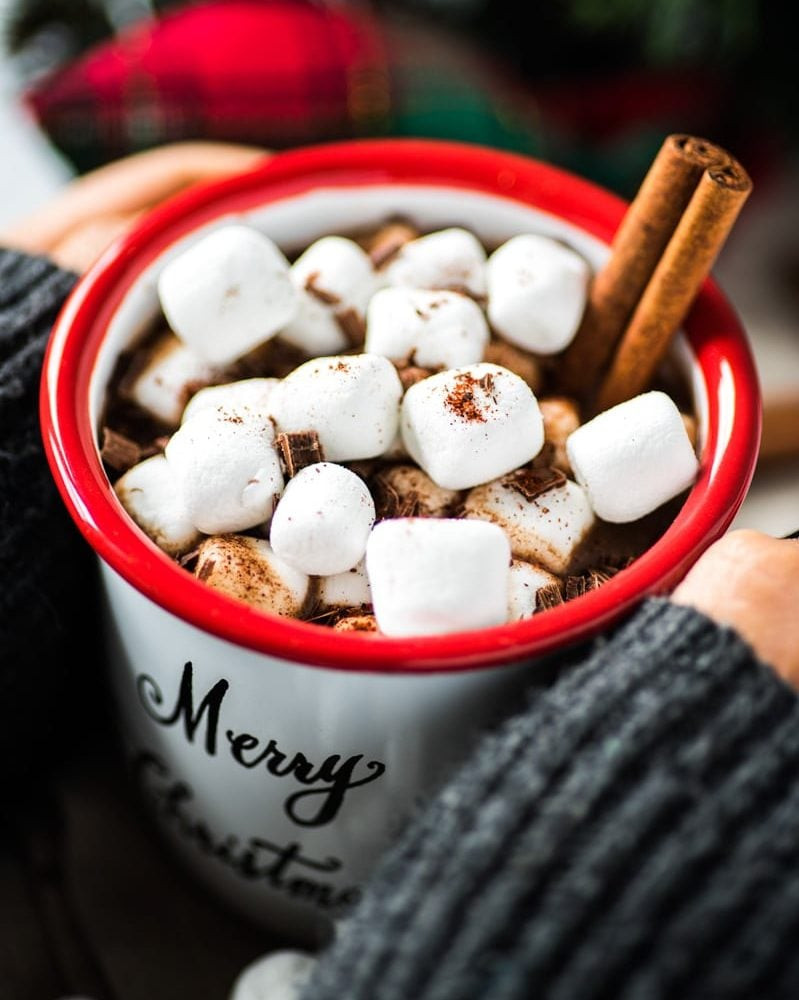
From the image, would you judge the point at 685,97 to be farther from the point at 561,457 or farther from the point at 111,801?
the point at 111,801

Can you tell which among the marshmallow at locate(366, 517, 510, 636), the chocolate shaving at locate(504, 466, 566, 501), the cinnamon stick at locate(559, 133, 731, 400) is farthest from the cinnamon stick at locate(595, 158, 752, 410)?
the marshmallow at locate(366, 517, 510, 636)

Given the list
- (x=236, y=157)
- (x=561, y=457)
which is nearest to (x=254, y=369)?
(x=561, y=457)

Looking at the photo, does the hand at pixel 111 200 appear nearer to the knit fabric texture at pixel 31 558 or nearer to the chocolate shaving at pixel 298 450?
the knit fabric texture at pixel 31 558

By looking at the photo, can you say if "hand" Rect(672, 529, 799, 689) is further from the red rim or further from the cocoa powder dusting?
the cocoa powder dusting

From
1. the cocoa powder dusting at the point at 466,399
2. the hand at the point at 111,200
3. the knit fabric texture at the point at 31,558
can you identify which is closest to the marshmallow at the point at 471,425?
the cocoa powder dusting at the point at 466,399

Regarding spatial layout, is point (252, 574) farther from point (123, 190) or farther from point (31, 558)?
point (123, 190)

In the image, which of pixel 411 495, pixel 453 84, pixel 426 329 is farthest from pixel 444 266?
pixel 453 84
